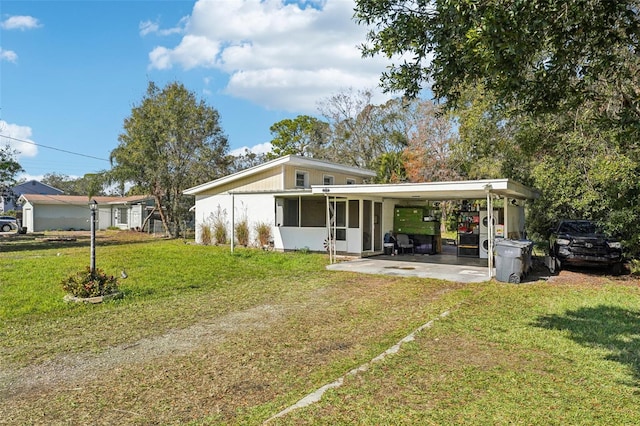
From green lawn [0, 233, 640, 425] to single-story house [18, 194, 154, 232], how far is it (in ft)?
81.2

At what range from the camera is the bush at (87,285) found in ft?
24.8

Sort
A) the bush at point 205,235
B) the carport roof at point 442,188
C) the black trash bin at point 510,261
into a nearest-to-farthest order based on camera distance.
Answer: the black trash bin at point 510,261, the carport roof at point 442,188, the bush at point 205,235

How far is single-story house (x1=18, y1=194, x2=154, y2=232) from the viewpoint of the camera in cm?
3159

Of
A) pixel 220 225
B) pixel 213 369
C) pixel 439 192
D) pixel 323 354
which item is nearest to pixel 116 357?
pixel 213 369

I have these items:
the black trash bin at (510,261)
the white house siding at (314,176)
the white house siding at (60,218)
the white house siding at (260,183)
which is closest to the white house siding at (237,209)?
the white house siding at (260,183)

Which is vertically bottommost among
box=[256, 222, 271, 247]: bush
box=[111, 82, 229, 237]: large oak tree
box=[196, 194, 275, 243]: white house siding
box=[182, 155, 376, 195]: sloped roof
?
box=[256, 222, 271, 247]: bush

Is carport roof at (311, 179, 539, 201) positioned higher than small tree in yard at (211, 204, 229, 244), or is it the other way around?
carport roof at (311, 179, 539, 201)

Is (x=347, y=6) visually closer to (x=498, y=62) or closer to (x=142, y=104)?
(x=498, y=62)

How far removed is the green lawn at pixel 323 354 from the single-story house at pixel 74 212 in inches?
975

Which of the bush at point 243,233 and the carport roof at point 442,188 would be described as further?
the bush at point 243,233

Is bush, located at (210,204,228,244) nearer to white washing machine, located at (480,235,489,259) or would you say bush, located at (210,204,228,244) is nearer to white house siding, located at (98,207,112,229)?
white washing machine, located at (480,235,489,259)

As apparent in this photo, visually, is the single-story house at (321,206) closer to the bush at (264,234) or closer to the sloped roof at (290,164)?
the sloped roof at (290,164)

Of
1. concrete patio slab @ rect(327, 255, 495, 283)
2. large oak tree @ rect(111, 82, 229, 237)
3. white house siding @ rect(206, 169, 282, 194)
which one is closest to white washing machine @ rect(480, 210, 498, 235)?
concrete patio slab @ rect(327, 255, 495, 283)

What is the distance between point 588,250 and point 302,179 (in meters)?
11.1
